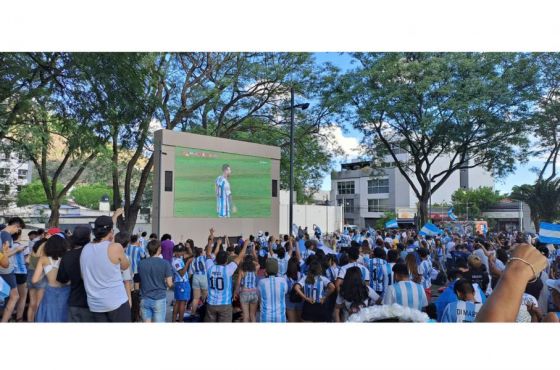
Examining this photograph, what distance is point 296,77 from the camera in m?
19.5

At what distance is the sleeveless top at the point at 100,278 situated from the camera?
14.5 ft

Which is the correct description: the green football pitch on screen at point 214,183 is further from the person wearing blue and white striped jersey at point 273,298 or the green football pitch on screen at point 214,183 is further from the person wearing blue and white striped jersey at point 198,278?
the person wearing blue and white striped jersey at point 273,298

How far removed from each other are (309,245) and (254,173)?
29.5 ft

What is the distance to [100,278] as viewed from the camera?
14.5 feet

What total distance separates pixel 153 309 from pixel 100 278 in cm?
177

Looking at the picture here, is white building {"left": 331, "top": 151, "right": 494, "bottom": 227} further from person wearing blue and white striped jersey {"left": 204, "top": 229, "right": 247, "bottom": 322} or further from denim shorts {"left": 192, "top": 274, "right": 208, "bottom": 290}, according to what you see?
person wearing blue and white striped jersey {"left": 204, "top": 229, "right": 247, "bottom": 322}

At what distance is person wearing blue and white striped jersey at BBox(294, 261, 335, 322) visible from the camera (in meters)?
5.86

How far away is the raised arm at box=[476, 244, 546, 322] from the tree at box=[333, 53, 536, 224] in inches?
626

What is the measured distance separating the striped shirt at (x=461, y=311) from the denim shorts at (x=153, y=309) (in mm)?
3638

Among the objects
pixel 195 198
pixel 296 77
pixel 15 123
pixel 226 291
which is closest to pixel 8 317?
pixel 226 291

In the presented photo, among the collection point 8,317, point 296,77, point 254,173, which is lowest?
point 8,317

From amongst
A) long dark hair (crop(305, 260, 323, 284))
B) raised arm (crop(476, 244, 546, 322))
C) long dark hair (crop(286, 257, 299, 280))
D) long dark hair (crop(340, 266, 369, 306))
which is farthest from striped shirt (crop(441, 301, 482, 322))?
raised arm (crop(476, 244, 546, 322))

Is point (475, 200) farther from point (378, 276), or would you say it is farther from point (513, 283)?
point (513, 283)

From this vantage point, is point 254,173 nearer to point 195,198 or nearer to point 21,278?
point 195,198
